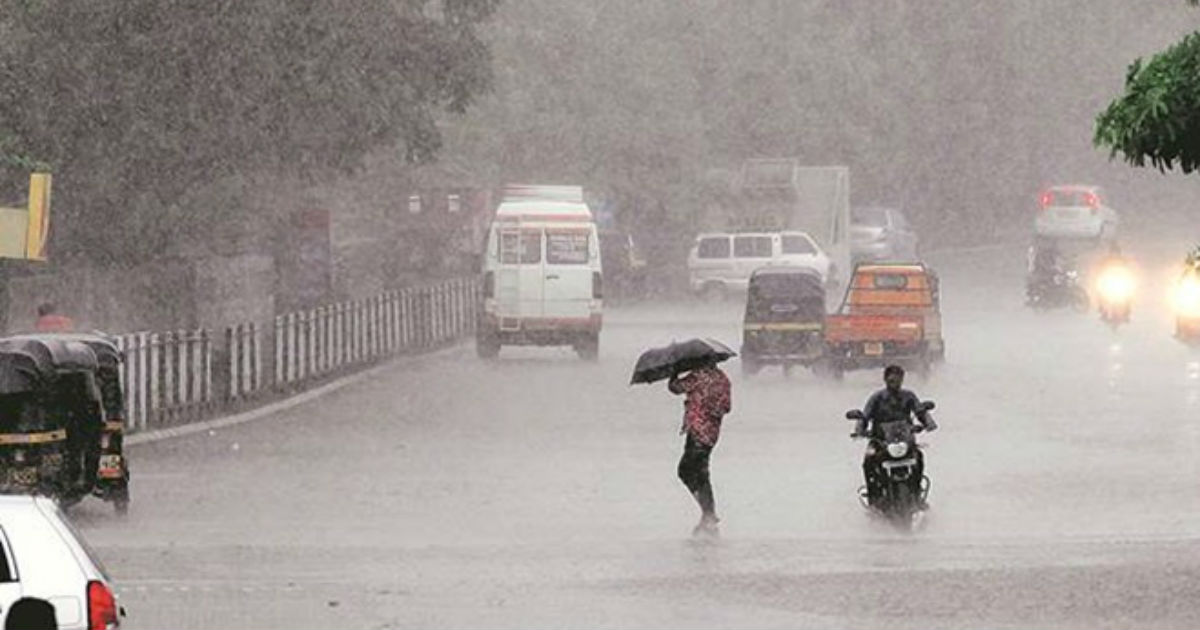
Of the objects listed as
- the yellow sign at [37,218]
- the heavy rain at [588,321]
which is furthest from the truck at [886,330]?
the yellow sign at [37,218]

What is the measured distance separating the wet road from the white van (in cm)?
183

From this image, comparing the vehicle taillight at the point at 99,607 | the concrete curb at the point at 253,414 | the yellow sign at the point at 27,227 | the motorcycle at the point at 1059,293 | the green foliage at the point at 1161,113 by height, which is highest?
the green foliage at the point at 1161,113

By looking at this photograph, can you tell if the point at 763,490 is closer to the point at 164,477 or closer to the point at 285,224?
the point at 164,477

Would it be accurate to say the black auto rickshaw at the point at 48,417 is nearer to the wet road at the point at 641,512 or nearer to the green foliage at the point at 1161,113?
the wet road at the point at 641,512

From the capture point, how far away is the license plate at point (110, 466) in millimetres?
26016

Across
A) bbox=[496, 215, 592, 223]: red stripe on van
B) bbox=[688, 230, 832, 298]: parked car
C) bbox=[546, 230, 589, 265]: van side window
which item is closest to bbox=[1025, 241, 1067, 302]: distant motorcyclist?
bbox=[688, 230, 832, 298]: parked car

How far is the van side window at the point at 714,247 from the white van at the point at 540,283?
22754mm

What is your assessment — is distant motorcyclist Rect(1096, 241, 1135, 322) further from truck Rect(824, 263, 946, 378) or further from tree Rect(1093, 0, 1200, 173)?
tree Rect(1093, 0, 1200, 173)

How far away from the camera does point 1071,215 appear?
271ft

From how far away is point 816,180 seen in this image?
3150 inches


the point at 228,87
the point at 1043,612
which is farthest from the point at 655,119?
the point at 1043,612

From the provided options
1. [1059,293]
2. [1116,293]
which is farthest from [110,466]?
[1059,293]

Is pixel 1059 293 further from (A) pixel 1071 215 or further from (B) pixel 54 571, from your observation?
(B) pixel 54 571

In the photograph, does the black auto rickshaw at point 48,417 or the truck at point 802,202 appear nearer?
the black auto rickshaw at point 48,417
